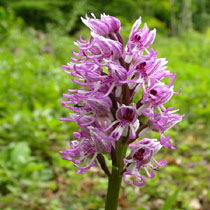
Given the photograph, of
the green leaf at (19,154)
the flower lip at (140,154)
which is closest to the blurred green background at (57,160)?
the green leaf at (19,154)

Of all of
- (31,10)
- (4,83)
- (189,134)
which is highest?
(31,10)

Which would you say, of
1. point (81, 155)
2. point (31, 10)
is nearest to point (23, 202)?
point (81, 155)

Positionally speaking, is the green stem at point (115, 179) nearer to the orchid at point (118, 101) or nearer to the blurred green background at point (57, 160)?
the orchid at point (118, 101)

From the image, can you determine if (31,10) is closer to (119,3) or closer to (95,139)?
(119,3)

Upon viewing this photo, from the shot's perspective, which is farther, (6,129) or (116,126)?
(6,129)

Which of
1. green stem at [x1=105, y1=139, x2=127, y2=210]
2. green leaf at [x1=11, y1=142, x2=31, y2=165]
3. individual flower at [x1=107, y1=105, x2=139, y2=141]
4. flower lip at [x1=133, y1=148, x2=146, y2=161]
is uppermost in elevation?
green leaf at [x1=11, y1=142, x2=31, y2=165]

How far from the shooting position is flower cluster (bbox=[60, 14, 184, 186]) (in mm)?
1386

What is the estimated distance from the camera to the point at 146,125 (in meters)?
1.47

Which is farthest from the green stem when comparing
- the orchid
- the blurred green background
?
the blurred green background

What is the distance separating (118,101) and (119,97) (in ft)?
0.07

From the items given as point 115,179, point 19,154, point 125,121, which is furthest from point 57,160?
point 125,121

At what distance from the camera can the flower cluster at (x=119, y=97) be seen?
4.55ft

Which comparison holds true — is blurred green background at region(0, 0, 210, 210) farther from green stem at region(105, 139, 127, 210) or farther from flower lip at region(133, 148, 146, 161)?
flower lip at region(133, 148, 146, 161)

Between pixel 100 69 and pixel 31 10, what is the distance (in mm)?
26845
